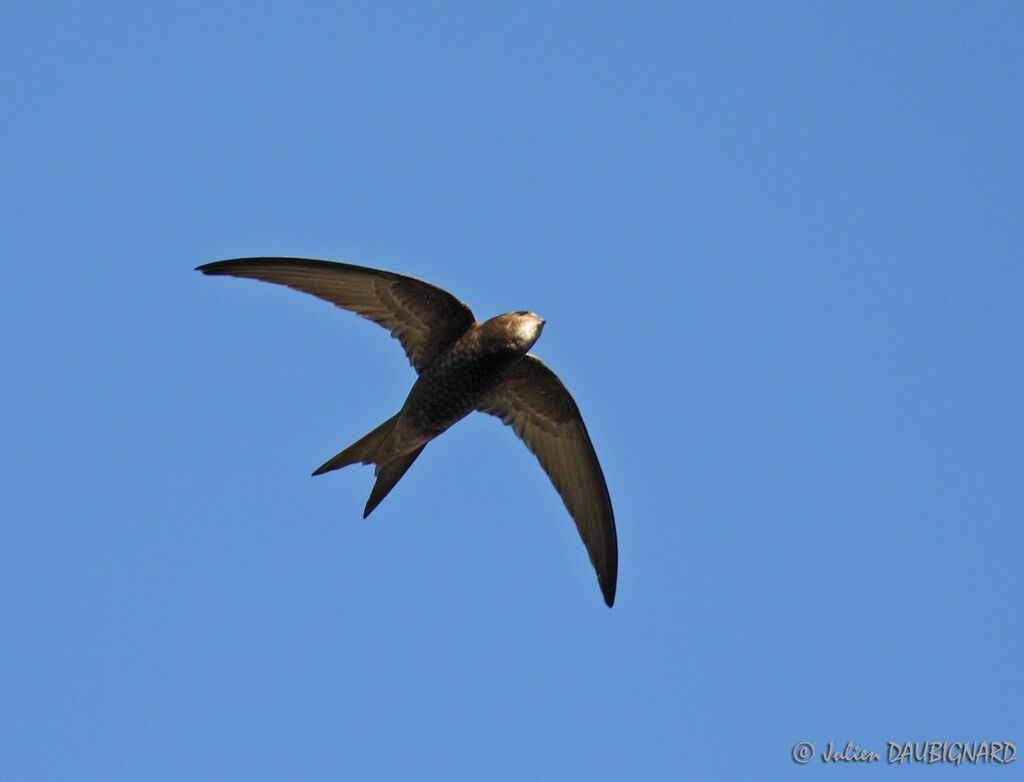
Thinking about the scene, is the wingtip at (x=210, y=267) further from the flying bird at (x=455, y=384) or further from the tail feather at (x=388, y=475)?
the tail feather at (x=388, y=475)

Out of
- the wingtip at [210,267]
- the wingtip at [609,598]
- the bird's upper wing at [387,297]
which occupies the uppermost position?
the bird's upper wing at [387,297]

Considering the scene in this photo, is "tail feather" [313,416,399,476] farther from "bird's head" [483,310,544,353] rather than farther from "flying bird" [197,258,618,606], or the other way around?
"bird's head" [483,310,544,353]

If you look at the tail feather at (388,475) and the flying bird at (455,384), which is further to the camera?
the tail feather at (388,475)

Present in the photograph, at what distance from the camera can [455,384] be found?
923cm

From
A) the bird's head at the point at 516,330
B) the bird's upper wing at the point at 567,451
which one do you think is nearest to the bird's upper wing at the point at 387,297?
the bird's head at the point at 516,330

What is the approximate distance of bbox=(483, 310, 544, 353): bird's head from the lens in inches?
352

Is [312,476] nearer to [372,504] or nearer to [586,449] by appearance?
[372,504]

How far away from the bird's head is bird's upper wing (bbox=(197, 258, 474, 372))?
0.37 meters

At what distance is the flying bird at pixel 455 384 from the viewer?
900 cm

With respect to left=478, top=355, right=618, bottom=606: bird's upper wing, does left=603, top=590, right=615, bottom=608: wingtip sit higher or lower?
lower

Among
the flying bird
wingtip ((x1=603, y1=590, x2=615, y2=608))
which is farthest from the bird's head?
wingtip ((x1=603, y1=590, x2=615, y2=608))

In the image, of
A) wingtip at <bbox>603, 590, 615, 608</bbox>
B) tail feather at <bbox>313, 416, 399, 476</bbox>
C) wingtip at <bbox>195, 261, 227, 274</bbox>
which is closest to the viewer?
wingtip at <bbox>195, 261, 227, 274</bbox>

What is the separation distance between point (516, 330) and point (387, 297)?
1122mm

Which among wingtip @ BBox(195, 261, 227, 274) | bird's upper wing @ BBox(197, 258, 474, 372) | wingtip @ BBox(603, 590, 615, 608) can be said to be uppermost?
bird's upper wing @ BBox(197, 258, 474, 372)
